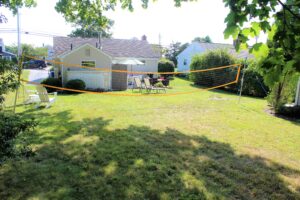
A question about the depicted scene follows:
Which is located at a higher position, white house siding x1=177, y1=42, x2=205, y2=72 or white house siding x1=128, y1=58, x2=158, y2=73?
white house siding x1=177, y1=42, x2=205, y2=72

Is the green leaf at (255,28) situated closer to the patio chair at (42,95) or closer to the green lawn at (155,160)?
the green lawn at (155,160)

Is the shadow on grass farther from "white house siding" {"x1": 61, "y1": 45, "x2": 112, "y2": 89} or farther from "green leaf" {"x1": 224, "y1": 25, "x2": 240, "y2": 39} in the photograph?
"white house siding" {"x1": 61, "y1": 45, "x2": 112, "y2": 89}

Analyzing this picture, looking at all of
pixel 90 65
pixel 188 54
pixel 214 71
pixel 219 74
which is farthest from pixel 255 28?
pixel 188 54

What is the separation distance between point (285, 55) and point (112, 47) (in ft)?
81.0

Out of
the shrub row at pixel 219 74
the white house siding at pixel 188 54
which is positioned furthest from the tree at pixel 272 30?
the white house siding at pixel 188 54

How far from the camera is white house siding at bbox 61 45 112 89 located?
50.6 ft

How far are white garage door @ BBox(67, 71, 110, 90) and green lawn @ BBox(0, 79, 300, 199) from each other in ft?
25.6

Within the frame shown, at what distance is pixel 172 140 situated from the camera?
5.64 m

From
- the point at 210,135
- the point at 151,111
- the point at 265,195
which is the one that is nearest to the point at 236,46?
the point at 265,195

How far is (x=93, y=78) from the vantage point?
50.9ft

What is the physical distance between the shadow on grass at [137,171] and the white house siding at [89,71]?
10.1 m

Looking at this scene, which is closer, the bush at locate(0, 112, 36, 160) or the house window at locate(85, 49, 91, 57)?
the bush at locate(0, 112, 36, 160)

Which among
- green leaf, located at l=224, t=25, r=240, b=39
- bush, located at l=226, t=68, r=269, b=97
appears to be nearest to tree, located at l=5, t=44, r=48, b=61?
green leaf, located at l=224, t=25, r=240, b=39

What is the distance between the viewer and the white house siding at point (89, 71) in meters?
15.4
